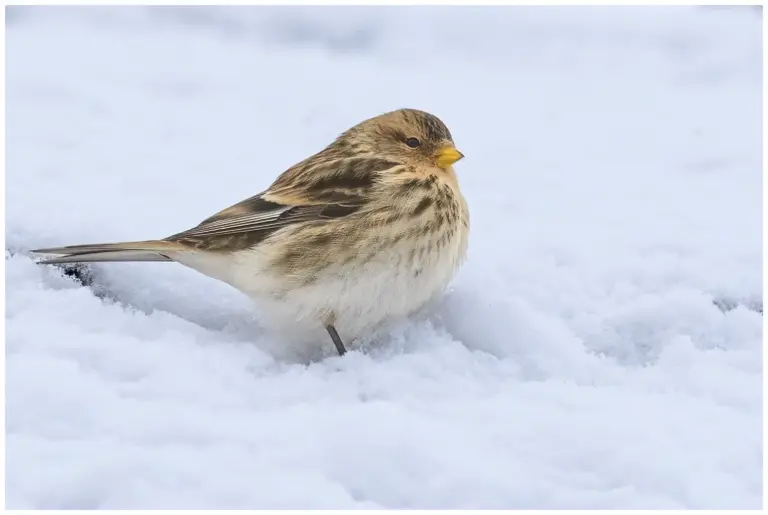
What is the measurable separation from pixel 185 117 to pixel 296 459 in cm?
438

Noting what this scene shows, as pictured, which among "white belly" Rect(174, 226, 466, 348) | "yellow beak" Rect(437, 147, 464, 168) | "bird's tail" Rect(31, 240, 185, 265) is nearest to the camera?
"white belly" Rect(174, 226, 466, 348)

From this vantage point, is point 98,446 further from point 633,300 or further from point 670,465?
point 633,300

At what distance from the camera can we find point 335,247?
12.0 ft

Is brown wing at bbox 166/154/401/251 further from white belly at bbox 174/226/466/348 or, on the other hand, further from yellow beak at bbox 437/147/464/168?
yellow beak at bbox 437/147/464/168

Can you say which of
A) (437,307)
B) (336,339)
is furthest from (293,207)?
(437,307)

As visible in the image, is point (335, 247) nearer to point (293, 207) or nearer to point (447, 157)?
point (293, 207)

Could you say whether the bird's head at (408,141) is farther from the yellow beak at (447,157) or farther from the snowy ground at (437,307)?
the snowy ground at (437,307)

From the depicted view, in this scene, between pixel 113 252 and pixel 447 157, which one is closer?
pixel 113 252

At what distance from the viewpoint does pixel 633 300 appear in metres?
4.03

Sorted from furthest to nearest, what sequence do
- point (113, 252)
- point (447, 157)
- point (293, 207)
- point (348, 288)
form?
point (447, 157), point (293, 207), point (113, 252), point (348, 288)

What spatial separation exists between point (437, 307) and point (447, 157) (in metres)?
0.72

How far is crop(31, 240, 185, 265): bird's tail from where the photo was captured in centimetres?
375

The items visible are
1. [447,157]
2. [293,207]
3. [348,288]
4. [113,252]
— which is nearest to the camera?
[348,288]

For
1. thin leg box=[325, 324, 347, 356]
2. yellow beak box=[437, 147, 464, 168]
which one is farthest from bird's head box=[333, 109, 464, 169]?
thin leg box=[325, 324, 347, 356]
